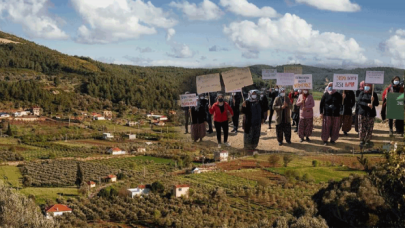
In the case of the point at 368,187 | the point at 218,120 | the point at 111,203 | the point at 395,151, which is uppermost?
the point at 218,120

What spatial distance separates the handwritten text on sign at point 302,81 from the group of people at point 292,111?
0.27ft

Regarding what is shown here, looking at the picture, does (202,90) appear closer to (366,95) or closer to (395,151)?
(366,95)

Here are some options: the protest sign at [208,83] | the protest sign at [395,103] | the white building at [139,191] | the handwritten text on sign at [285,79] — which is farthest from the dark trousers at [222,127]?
the white building at [139,191]

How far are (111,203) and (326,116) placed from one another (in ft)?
130

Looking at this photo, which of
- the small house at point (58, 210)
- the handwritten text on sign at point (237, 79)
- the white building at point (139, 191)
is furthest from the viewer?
the white building at point (139, 191)

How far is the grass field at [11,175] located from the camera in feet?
163

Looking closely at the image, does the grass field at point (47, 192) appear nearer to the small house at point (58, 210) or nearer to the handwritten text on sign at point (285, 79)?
the small house at point (58, 210)

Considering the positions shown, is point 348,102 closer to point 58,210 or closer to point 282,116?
point 282,116

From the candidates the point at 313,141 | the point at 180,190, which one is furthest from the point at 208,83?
the point at 180,190

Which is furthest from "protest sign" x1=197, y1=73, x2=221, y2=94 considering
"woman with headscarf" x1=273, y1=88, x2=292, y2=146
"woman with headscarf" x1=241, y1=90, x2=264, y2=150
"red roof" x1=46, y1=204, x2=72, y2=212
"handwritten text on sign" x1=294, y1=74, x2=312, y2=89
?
"red roof" x1=46, y1=204, x2=72, y2=212

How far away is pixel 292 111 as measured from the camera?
6.54m

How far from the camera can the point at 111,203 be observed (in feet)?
145

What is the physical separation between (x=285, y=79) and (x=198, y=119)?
3.91ft

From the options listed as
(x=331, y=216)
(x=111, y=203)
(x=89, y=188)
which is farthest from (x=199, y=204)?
(x=331, y=216)
